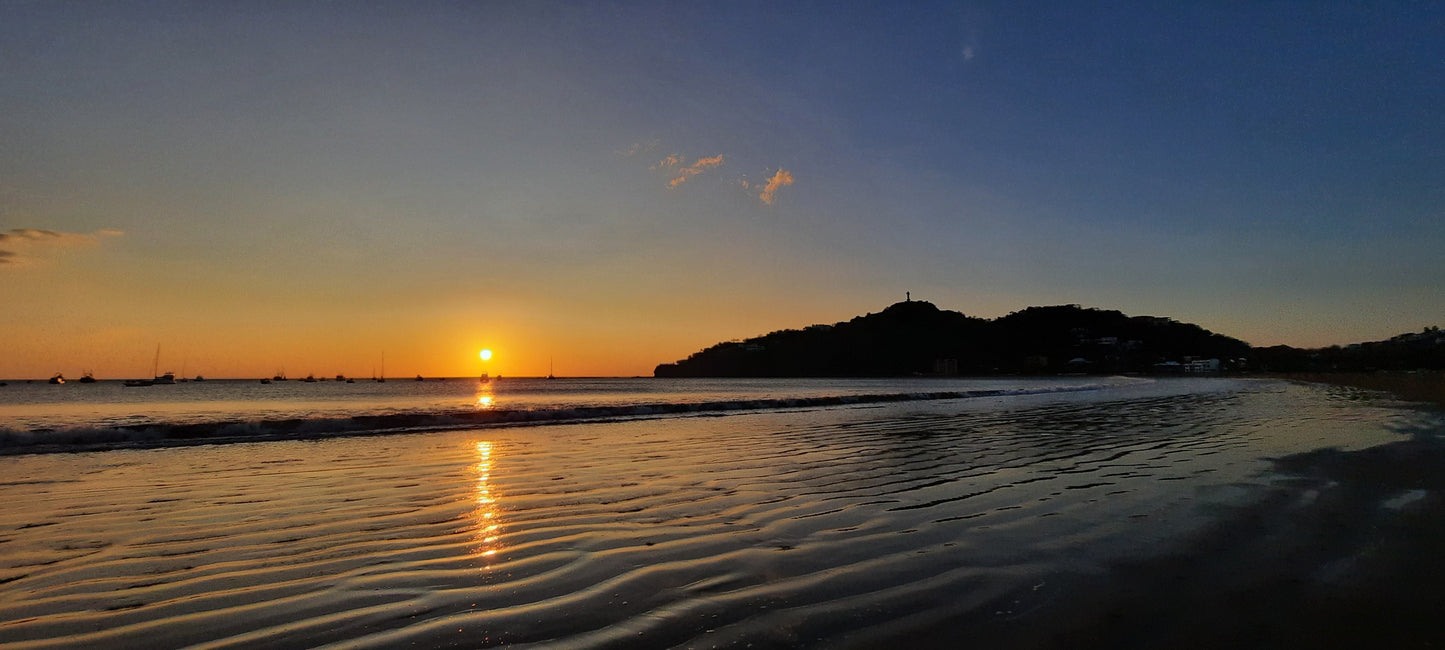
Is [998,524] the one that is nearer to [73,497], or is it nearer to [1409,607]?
[1409,607]

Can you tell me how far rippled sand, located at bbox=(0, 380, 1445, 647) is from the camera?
408 centimetres

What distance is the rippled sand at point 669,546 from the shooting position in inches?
161

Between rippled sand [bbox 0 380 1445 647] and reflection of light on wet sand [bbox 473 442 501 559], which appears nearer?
rippled sand [bbox 0 380 1445 647]

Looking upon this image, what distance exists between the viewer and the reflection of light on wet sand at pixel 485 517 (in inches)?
243

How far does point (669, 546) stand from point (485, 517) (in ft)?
8.66

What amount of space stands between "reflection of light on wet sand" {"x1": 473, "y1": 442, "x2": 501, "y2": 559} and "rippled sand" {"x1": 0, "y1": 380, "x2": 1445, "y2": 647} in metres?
0.06

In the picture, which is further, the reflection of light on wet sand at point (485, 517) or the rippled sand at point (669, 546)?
the reflection of light on wet sand at point (485, 517)

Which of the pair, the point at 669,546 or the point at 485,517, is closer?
the point at 669,546

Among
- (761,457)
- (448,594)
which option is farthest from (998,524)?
(761,457)

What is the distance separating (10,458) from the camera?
15984 mm

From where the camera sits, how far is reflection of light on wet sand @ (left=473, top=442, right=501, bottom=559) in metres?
6.17

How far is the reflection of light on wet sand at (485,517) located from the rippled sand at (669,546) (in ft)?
0.19

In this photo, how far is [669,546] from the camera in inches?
243

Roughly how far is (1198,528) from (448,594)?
6.65m
